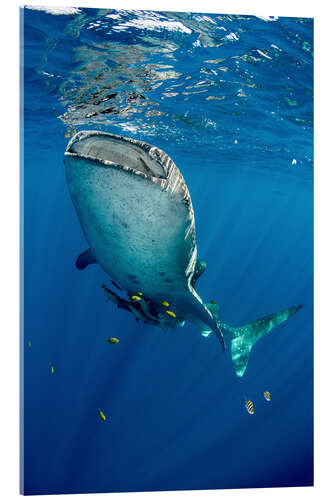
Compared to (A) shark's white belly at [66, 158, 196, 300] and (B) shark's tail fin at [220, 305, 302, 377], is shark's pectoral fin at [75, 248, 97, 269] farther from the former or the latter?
(B) shark's tail fin at [220, 305, 302, 377]

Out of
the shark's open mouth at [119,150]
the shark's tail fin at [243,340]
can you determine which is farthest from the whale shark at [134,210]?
the shark's tail fin at [243,340]

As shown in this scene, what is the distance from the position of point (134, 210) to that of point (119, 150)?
1.57ft

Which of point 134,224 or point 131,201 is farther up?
point 131,201

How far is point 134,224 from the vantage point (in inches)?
106

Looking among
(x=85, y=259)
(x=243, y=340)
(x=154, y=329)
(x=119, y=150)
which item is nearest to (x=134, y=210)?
(x=119, y=150)

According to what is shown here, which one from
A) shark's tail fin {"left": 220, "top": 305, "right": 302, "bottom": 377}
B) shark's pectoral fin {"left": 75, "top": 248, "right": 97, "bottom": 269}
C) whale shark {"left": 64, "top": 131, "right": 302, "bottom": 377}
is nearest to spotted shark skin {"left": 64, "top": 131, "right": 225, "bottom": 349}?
whale shark {"left": 64, "top": 131, "right": 302, "bottom": 377}

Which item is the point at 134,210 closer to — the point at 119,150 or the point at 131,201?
the point at 131,201

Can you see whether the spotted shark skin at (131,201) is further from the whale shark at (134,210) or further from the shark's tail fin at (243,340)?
the shark's tail fin at (243,340)

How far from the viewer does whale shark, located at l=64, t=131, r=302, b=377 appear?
2324 mm

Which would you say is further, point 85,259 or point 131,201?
point 85,259

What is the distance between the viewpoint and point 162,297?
14.3 feet

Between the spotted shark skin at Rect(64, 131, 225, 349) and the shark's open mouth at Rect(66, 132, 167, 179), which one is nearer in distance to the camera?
the spotted shark skin at Rect(64, 131, 225, 349)
